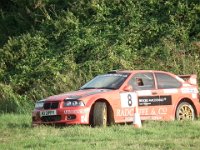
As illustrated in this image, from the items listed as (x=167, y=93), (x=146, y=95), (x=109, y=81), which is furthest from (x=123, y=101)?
(x=167, y=93)

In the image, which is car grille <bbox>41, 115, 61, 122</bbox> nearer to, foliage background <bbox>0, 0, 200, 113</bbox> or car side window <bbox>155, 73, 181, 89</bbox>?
car side window <bbox>155, 73, 181, 89</bbox>

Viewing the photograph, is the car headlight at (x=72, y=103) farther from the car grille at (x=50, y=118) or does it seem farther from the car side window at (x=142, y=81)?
the car side window at (x=142, y=81)

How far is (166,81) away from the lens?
17172 mm

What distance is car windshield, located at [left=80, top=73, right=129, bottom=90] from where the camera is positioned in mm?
16406

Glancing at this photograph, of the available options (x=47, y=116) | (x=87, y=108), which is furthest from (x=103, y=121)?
(x=47, y=116)

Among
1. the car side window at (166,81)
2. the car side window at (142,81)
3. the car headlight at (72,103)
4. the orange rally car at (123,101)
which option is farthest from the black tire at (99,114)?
the car side window at (166,81)

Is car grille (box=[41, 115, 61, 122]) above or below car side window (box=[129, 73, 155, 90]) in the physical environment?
below

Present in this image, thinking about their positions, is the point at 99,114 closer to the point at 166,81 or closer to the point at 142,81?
the point at 142,81

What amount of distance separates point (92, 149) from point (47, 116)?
15.3ft

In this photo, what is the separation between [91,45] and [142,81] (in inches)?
384

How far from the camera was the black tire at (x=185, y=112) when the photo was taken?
1683 cm

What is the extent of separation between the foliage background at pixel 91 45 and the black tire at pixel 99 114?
743cm

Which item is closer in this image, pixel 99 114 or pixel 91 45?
pixel 99 114

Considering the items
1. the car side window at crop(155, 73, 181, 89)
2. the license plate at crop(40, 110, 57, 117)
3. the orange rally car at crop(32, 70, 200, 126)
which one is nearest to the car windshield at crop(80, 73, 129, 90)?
the orange rally car at crop(32, 70, 200, 126)
